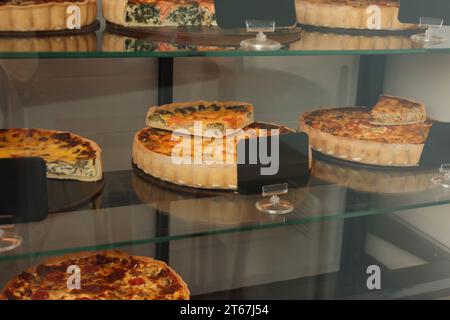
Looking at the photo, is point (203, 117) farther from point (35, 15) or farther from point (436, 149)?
point (436, 149)

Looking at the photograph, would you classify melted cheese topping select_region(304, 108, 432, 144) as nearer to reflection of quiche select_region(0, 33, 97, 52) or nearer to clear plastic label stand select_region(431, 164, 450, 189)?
clear plastic label stand select_region(431, 164, 450, 189)

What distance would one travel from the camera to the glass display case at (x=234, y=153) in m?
1.19

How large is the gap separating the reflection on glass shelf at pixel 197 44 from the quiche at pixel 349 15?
0.02m

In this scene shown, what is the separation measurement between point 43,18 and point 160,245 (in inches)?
28.2

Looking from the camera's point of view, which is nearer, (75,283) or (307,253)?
(75,283)

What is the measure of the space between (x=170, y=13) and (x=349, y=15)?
0.42m

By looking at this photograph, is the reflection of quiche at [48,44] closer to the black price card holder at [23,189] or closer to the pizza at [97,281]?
the black price card holder at [23,189]

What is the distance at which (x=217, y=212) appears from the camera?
4.16ft

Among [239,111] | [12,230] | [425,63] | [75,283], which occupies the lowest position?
[75,283]

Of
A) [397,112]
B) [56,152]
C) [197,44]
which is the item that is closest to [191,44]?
[197,44]

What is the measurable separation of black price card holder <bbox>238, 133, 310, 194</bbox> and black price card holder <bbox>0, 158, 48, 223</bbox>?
1.32 ft

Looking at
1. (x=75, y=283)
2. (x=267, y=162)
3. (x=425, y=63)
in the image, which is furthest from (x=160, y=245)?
(x=425, y=63)

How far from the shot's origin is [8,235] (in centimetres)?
113

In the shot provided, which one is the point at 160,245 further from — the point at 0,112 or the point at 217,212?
the point at 0,112
